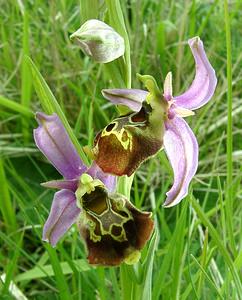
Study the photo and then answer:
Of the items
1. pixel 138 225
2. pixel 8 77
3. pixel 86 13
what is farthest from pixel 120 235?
pixel 8 77

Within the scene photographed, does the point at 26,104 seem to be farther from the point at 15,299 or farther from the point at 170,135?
the point at 170,135

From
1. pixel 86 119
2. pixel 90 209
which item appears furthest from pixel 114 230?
pixel 86 119

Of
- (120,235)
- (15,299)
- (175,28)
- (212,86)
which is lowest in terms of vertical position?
(15,299)

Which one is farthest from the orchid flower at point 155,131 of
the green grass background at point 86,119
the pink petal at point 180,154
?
the green grass background at point 86,119

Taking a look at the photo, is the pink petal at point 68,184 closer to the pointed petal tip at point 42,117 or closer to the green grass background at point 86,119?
the pointed petal tip at point 42,117

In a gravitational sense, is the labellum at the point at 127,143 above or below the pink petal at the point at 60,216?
above

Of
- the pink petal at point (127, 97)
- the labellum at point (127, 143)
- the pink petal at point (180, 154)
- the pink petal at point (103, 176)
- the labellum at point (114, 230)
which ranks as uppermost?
the pink petal at point (127, 97)

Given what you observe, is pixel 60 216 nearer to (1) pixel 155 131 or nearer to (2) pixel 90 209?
(2) pixel 90 209
